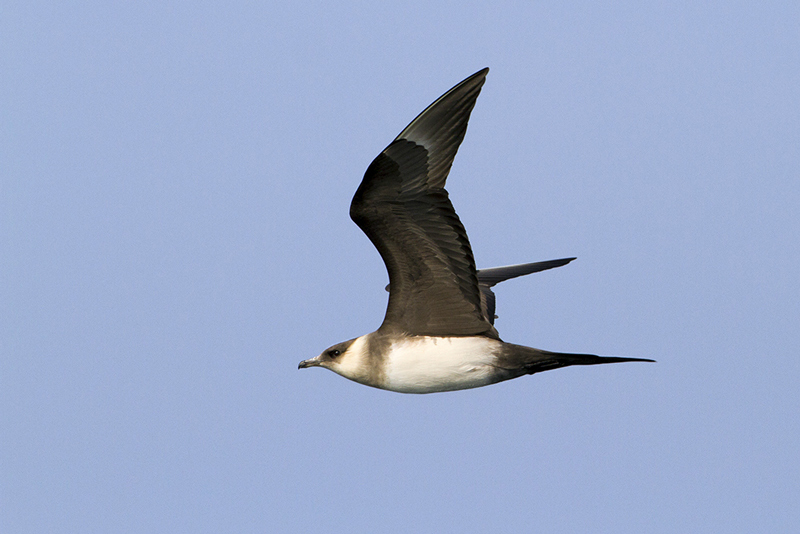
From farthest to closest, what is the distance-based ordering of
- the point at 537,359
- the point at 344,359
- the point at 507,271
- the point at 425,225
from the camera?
the point at 507,271 → the point at 344,359 → the point at 537,359 → the point at 425,225

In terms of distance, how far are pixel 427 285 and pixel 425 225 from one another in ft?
2.18

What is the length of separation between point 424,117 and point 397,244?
1236mm

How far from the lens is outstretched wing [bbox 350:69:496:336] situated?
7.89 m

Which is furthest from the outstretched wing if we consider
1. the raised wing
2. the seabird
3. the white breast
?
the raised wing

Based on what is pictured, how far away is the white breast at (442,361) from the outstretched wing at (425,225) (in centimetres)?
11

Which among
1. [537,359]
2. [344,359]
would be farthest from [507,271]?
[344,359]

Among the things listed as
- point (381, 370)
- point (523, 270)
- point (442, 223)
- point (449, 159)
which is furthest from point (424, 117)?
point (523, 270)

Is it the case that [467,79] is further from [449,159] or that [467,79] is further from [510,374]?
[510,374]

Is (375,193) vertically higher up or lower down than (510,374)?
higher up

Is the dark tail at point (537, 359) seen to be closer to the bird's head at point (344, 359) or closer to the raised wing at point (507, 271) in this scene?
the bird's head at point (344, 359)

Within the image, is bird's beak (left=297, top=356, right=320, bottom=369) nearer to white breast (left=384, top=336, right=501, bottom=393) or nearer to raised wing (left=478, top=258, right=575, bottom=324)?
white breast (left=384, top=336, right=501, bottom=393)

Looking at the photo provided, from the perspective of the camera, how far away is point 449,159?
8008 millimetres

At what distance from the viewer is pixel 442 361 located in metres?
8.70

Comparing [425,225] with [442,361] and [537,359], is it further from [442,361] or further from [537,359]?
[537,359]
